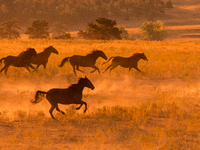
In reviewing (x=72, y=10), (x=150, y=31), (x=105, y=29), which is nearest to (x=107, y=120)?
(x=105, y=29)

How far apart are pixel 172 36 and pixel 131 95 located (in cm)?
7824

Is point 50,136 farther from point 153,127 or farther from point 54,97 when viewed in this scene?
point 153,127

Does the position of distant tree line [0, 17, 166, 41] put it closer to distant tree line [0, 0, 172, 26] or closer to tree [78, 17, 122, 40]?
tree [78, 17, 122, 40]

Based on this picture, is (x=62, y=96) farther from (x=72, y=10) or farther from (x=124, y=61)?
(x=72, y=10)

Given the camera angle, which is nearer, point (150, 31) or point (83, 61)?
point (83, 61)

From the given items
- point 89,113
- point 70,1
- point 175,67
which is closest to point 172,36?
point 70,1

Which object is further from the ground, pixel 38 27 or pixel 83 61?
pixel 38 27

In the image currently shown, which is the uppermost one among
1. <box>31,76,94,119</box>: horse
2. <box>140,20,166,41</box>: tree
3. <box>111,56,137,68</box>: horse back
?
<box>140,20,166,41</box>: tree

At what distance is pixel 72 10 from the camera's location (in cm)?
10825

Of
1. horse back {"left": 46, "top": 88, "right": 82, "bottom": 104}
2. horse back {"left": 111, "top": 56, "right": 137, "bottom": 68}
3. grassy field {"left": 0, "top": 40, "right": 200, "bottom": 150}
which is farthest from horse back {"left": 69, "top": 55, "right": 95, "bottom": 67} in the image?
horse back {"left": 46, "top": 88, "right": 82, "bottom": 104}

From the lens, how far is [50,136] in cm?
693

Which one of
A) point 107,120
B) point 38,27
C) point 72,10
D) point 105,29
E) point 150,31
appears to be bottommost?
point 107,120

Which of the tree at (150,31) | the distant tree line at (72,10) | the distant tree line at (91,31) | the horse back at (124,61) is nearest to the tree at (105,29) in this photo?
the distant tree line at (91,31)

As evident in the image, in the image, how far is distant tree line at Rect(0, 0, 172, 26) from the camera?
10488cm
